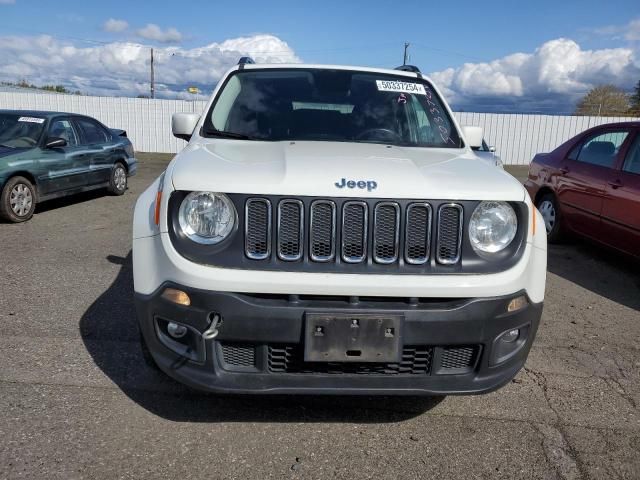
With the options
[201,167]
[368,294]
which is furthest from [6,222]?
[368,294]

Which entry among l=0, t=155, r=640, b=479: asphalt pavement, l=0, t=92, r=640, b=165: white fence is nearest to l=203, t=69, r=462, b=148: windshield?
l=0, t=155, r=640, b=479: asphalt pavement

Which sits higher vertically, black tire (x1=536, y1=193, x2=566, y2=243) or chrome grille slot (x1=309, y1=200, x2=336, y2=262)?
chrome grille slot (x1=309, y1=200, x2=336, y2=262)

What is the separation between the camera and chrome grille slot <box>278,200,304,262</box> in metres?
2.47

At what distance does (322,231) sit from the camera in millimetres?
2492

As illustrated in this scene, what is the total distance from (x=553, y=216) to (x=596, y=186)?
0.99 m

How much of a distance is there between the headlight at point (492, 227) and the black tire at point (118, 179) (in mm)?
8937

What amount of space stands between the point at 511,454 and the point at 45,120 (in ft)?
27.1

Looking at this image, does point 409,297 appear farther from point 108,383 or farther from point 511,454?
point 108,383

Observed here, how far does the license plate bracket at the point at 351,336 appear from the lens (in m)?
2.40

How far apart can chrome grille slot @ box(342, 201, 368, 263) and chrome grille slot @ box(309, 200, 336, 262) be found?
0.05 metres

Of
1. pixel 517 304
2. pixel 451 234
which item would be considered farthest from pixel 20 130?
pixel 517 304

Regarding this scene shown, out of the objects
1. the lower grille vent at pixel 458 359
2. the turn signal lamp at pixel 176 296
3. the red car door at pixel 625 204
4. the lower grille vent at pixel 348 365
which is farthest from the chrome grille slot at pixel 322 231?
the red car door at pixel 625 204

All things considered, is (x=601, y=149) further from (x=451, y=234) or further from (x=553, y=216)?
(x=451, y=234)

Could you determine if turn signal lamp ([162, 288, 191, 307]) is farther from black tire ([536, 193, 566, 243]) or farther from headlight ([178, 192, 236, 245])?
black tire ([536, 193, 566, 243])
